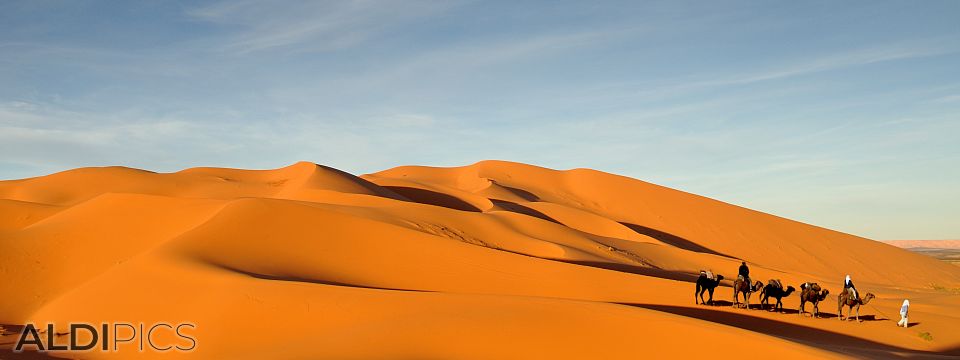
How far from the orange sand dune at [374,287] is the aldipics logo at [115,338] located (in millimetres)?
177

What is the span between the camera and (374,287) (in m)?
17.2

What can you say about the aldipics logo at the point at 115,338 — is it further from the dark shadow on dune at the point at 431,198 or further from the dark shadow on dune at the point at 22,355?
the dark shadow on dune at the point at 431,198

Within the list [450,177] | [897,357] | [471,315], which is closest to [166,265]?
[471,315]

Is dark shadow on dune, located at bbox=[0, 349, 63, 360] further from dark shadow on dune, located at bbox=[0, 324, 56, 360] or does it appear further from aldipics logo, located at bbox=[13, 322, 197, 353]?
aldipics logo, located at bbox=[13, 322, 197, 353]

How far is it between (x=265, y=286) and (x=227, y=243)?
229 inches

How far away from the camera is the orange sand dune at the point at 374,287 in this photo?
10.4 metres

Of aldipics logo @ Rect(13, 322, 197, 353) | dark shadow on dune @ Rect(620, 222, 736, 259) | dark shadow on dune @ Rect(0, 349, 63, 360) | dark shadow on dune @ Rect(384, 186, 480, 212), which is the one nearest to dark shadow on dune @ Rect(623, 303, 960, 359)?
aldipics logo @ Rect(13, 322, 197, 353)

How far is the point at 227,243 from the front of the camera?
741 inches

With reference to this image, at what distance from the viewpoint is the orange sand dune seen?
1038 centimetres

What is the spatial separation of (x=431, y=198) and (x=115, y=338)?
33.6 meters

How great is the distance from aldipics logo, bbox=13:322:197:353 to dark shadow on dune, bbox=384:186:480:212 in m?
31.1

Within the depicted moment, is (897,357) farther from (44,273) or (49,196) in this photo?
(49,196)

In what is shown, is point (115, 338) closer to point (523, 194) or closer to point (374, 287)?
point (374, 287)

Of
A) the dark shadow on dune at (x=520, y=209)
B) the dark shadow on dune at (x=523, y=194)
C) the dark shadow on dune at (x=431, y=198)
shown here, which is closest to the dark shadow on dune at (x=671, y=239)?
the dark shadow on dune at (x=520, y=209)
